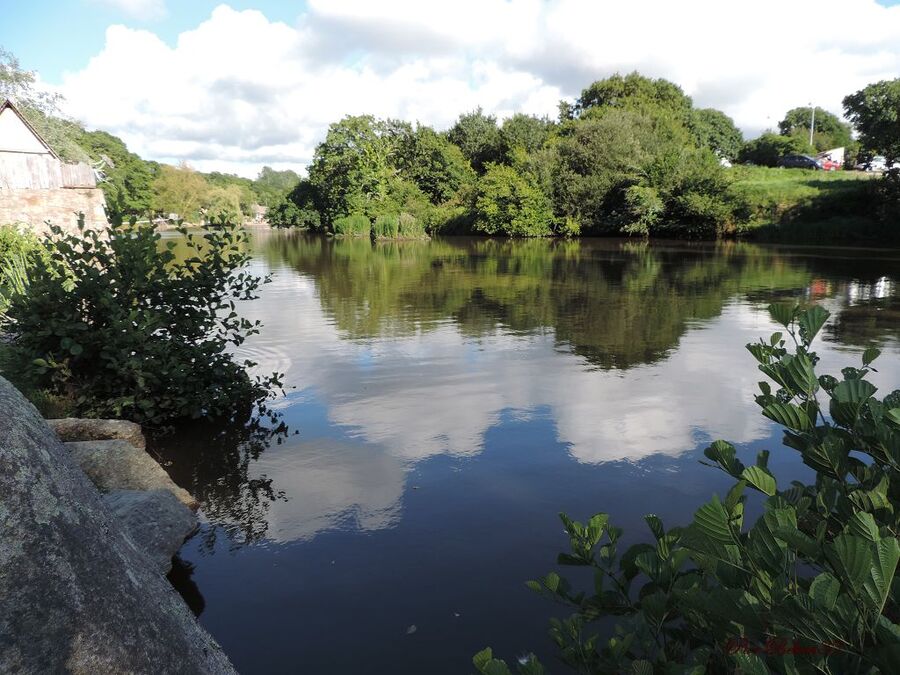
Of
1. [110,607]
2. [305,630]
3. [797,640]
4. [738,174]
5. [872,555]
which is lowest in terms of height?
[305,630]

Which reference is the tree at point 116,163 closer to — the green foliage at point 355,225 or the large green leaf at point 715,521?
the green foliage at point 355,225

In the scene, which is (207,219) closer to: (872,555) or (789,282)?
(872,555)

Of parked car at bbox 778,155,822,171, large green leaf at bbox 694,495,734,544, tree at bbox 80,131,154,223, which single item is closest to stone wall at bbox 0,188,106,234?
large green leaf at bbox 694,495,734,544

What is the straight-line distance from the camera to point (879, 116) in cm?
3472

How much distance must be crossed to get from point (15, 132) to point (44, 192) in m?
16.4

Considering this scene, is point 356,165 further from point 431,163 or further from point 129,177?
point 129,177

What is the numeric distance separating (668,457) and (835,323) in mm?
9541

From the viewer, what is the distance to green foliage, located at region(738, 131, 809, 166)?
232 feet

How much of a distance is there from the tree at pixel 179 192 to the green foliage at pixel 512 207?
50.3 m

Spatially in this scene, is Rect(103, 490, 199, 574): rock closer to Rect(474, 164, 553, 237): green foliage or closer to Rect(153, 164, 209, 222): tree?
Rect(474, 164, 553, 237): green foliage

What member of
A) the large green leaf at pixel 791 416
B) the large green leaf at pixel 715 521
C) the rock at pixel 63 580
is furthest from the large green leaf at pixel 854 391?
the rock at pixel 63 580

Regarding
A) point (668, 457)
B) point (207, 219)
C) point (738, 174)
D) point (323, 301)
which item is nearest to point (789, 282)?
point (323, 301)

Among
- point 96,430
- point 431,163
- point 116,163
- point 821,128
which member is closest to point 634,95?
point 431,163

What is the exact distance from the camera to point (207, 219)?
7.75m
